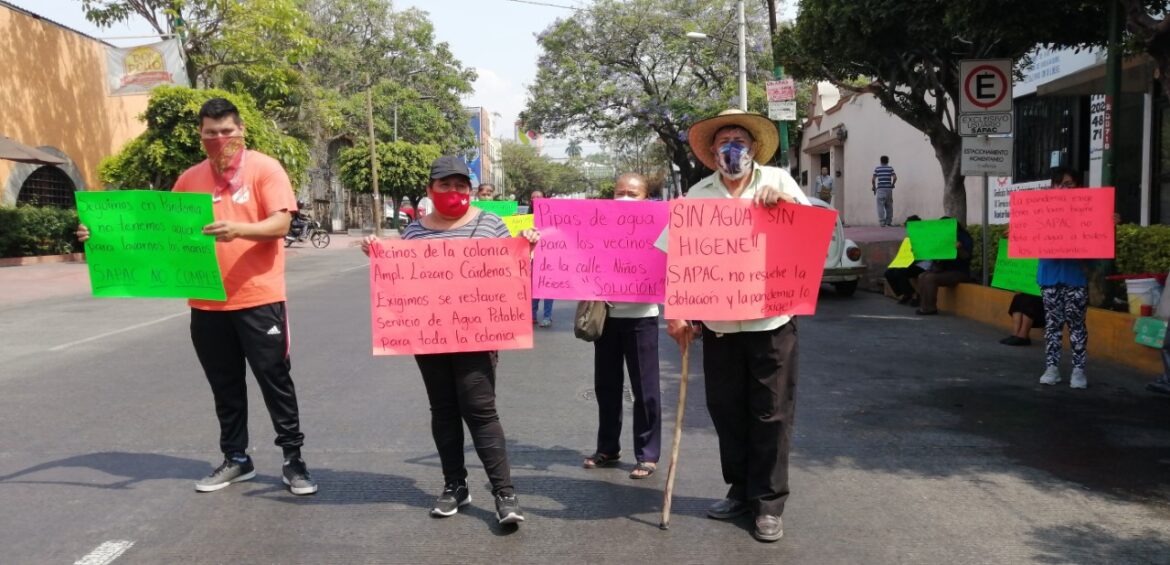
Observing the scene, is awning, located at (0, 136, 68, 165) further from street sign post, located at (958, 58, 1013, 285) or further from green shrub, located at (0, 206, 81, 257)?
street sign post, located at (958, 58, 1013, 285)

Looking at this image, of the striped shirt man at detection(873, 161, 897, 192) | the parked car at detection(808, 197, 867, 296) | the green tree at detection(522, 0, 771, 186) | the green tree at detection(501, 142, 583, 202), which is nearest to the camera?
the parked car at detection(808, 197, 867, 296)

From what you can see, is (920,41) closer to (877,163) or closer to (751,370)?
(751,370)

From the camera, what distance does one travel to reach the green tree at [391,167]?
4678cm

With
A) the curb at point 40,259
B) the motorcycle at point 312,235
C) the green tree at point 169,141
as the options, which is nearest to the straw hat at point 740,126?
the green tree at point 169,141

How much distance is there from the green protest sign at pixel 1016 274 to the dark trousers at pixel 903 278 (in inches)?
143

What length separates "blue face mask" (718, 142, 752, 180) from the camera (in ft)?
13.5

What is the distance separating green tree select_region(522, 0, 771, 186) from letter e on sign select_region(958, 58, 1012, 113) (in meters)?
25.0

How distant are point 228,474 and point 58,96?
24.9 meters

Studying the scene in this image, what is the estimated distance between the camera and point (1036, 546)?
12.9 feet

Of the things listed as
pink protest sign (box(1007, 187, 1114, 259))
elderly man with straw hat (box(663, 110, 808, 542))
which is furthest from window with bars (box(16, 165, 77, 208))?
elderly man with straw hat (box(663, 110, 808, 542))

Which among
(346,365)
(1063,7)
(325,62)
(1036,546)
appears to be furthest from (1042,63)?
(325,62)

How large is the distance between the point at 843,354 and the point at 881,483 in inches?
168

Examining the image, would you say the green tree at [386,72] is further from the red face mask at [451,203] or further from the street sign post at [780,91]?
the red face mask at [451,203]

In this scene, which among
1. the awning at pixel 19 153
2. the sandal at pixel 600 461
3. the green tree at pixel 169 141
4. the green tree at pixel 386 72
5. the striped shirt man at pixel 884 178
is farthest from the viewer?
the green tree at pixel 386 72
